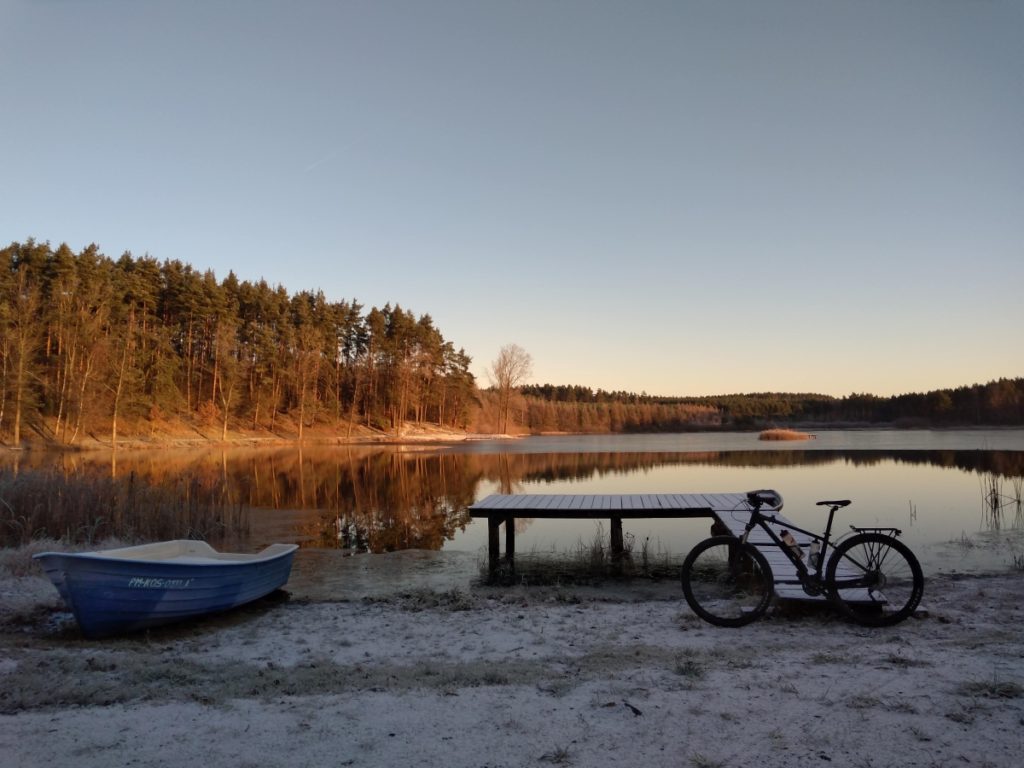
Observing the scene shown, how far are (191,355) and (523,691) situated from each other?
57.8m

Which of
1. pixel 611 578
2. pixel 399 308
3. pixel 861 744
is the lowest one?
pixel 611 578

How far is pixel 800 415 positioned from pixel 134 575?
435 feet

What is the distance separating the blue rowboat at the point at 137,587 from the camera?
6730 millimetres

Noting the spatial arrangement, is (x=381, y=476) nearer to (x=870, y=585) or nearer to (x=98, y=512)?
(x=98, y=512)

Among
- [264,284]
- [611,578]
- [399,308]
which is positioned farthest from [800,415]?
[611,578]

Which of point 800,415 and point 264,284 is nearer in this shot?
point 264,284

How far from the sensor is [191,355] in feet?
182

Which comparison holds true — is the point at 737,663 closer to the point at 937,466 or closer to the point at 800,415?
the point at 937,466

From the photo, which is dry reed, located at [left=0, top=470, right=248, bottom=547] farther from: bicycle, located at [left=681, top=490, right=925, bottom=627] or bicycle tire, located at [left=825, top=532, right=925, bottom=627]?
bicycle tire, located at [left=825, top=532, right=925, bottom=627]

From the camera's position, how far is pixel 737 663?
540 cm

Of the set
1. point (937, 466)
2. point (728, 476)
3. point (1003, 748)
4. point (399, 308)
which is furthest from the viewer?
point (399, 308)

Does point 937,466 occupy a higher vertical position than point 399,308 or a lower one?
lower

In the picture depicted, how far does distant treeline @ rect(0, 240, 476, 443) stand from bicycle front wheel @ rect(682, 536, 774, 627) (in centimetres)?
4069

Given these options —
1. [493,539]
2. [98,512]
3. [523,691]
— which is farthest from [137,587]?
[98,512]
